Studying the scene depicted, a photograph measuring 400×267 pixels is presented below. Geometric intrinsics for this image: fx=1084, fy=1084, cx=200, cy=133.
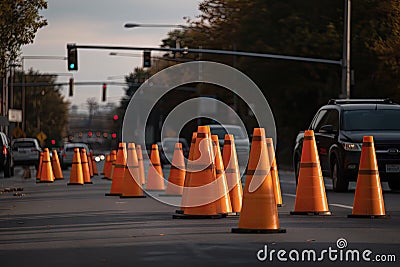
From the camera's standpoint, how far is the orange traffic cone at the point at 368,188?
45.3 feet

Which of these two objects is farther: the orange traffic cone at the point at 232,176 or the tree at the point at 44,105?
the tree at the point at 44,105

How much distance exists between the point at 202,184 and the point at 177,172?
5.19 m

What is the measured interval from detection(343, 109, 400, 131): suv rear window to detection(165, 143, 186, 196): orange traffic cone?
165 inches

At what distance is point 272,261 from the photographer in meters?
9.52

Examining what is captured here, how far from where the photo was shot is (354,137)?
21.2 meters

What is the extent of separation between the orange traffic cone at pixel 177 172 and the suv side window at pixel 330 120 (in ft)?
13.8

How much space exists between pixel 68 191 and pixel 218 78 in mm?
47931

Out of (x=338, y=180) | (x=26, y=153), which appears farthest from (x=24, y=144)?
A: (x=338, y=180)

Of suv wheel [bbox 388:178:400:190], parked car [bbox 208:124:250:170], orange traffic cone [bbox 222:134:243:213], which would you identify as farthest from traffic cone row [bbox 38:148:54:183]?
orange traffic cone [bbox 222:134:243:213]

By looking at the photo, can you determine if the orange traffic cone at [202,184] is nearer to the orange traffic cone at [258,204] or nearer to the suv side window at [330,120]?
the orange traffic cone at [258,204]

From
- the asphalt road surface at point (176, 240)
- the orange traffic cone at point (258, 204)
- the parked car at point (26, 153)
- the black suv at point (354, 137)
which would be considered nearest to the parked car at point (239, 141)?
Result: the parked car at point (26, 153)

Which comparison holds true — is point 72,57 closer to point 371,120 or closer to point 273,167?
point 371,120

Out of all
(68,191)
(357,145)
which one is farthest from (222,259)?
(68,191)

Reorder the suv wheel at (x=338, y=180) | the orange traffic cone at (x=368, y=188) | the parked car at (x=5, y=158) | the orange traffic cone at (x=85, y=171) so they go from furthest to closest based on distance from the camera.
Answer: the parked car at (x=5, y=158)
the orange traffic cone at (x=85, y=171)
the suv wheel at (x=338, y=180)
the orange traffic cone at (x=368, y=188)
